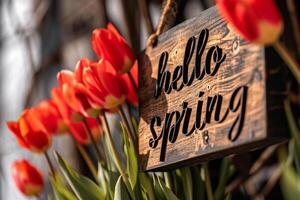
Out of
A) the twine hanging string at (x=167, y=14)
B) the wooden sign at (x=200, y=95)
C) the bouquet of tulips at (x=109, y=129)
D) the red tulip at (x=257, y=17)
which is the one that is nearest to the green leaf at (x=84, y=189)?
the bouquet of tulips at (x=109, y=129)

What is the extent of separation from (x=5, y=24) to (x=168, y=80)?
→ 1.91 meters

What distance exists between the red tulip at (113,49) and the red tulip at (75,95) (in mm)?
63

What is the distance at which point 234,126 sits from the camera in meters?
0.91

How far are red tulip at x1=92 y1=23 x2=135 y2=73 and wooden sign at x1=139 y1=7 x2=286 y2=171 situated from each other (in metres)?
0.04

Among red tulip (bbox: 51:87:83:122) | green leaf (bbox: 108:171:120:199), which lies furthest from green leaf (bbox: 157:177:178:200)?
red tulip (bbox: 51:87:83:122)

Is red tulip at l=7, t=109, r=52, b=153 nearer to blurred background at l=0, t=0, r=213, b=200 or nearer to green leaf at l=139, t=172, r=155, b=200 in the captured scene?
green leaf at l=139, t=172, r=155, b=200

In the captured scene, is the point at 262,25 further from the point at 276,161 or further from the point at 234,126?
the point at 276,161

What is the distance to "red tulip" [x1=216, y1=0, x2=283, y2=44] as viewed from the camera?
30.7 inches

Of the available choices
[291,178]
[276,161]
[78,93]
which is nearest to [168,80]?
[78,93]

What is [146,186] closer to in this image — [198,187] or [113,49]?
[198,187]

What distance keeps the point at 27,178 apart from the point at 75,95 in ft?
0.89

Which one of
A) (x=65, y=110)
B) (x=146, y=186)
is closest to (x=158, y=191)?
(x=146, y=186)

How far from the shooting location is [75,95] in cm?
116

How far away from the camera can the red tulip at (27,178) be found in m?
1.35
